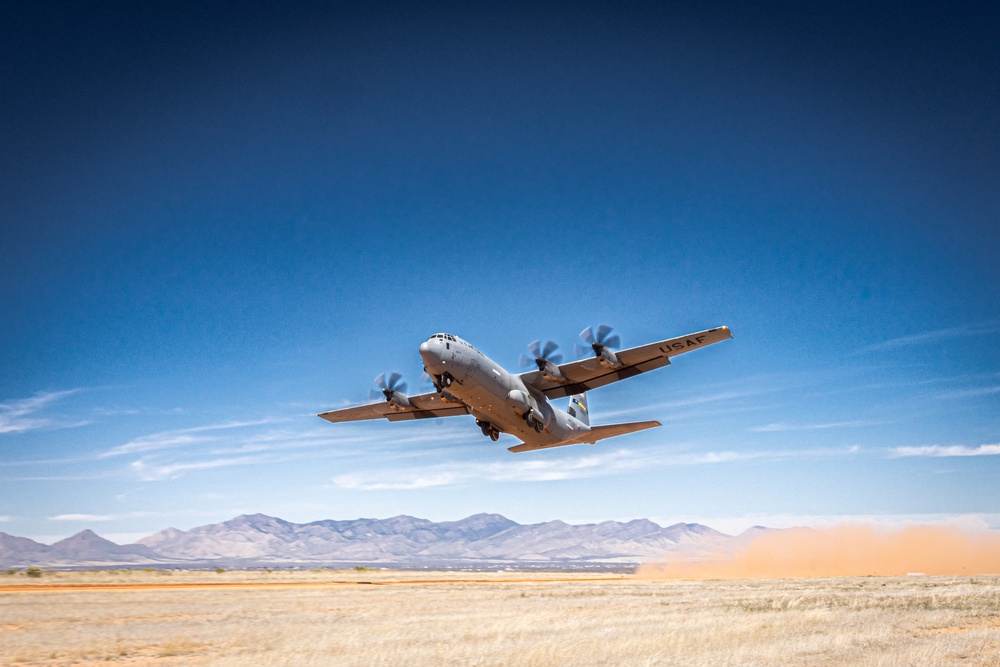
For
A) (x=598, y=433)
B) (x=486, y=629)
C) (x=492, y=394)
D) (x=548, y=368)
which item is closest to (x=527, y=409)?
(x=492, y=394)

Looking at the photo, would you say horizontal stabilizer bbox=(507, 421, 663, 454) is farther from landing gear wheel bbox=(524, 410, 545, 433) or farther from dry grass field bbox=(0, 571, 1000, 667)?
dry grass field bbox=(0, 571, 1000, 667)

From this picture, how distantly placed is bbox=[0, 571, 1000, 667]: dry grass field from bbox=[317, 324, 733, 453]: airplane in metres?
9.61

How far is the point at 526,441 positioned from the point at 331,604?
679 inches

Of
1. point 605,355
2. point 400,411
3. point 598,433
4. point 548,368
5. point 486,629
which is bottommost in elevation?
point 486,629

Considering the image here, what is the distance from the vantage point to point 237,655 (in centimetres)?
1708

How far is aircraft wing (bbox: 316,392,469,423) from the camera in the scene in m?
44.9

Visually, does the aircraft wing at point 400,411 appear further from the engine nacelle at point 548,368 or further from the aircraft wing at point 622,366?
the engine nacelle at point 548,368

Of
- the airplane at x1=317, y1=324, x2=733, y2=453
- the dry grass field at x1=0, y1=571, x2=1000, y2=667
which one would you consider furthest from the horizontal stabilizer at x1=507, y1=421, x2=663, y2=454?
the dry grass field at x1=0, y1=571, x2=1000, y2=667

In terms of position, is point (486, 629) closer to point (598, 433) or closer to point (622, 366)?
point (622, 366)

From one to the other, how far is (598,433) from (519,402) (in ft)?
31.5

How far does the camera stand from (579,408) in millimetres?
49156

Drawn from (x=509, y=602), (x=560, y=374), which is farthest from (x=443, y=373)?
(x=509, y=602)

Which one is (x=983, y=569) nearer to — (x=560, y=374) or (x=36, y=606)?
(x=560, y=374)

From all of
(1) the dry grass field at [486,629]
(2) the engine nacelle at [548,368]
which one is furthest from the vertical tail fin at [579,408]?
(1) the dry grass field at [486,629]
